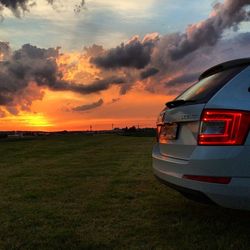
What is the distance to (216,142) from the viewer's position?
4.58m

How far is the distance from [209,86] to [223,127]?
77 cm

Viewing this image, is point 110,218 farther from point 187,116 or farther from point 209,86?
point 209,86

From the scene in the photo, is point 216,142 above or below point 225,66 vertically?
below

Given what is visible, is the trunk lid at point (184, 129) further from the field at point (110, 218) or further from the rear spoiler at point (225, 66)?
the field at point (110, 218)

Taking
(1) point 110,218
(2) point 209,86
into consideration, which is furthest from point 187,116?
(1) point 110,218

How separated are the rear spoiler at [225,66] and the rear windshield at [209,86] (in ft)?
0.26

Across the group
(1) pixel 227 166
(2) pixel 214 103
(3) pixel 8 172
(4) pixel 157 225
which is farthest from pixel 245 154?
(3) pixel 8 172

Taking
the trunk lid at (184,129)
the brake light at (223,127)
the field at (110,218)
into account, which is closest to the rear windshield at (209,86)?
the trunk lid at (184,129)

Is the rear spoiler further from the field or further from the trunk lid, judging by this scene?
the field

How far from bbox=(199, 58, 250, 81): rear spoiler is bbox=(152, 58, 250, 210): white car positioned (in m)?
0.02

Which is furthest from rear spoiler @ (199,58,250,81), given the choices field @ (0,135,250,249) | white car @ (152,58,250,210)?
field @ (0,135,250,249)

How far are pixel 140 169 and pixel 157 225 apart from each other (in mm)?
5670

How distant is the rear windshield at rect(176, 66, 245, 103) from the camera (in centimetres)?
492

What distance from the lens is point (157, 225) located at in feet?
18.3
